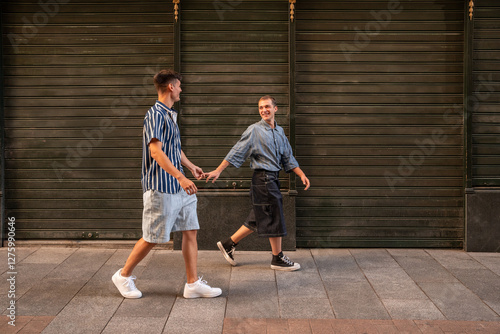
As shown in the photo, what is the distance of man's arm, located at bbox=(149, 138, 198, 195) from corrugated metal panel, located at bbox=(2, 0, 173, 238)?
2.55 m

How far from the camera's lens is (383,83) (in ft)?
24.0

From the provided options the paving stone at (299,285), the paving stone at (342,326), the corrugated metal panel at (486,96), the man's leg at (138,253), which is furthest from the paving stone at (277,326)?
the corrugated metal panel at (486,96)

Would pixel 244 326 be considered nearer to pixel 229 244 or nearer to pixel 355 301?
pixel 355 301

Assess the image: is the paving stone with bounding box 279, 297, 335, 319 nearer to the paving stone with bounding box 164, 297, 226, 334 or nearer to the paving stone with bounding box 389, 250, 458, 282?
the paving stone with bounding box 164, 297, 226, 334

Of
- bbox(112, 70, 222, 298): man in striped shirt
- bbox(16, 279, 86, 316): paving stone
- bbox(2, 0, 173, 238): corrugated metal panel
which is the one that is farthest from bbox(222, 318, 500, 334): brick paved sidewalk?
bbox(2, 0, 173, 238): corrugated metal panel

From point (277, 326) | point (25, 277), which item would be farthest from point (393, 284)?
point (25, 277)

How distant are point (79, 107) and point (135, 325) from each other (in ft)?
12.4

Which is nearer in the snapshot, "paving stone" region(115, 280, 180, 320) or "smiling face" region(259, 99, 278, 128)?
"paving stone" region(115, 280, 180, 320)

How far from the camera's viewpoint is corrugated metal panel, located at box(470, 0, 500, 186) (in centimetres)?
725

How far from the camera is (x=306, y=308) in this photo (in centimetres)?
497

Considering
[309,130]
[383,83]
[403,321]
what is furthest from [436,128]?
[403,321]

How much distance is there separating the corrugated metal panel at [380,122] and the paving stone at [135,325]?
3.17m

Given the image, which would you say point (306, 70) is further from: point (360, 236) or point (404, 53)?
point (360, 236)

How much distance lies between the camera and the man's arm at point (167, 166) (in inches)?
185
